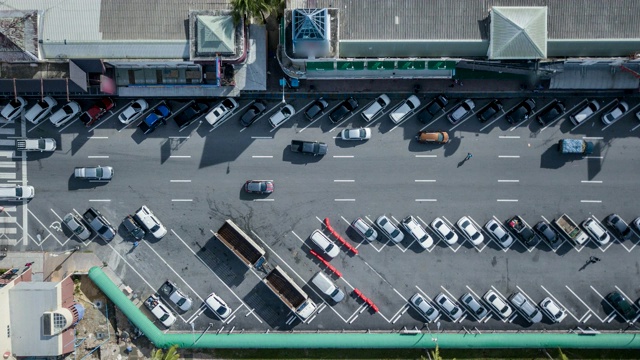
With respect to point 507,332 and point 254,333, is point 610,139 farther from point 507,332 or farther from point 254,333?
point 254,333

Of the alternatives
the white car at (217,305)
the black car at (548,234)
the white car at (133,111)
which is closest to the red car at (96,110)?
the white car at (133,111)

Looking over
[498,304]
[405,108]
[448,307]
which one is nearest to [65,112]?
[405,108]

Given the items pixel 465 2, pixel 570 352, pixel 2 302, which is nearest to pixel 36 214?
pixel 2 302

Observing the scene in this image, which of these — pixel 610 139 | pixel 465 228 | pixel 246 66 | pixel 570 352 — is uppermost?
pixel 246 66

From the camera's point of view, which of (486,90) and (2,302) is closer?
(2,302)

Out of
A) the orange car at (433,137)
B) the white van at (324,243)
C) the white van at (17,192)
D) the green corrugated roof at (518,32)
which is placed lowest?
the white van at (324,243)

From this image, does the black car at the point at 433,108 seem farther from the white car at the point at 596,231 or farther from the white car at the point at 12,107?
the white car at the point at 12,107

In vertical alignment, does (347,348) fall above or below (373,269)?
below
